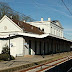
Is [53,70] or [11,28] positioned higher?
[11,28]

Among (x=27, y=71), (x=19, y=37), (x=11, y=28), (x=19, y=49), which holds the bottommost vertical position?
(x=27, y=71)

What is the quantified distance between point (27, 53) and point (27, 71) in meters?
16.4

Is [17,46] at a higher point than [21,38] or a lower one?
lower

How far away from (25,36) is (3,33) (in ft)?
24.4

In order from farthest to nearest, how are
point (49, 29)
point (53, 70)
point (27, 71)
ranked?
point (49, 29) < point (27, 71) < point (53, 70)

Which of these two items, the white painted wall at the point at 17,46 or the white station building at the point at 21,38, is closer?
the white station building at the point at 21,38

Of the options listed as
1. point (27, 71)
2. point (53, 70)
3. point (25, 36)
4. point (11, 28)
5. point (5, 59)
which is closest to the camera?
point (53, 70)

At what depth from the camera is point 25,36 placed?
28.1 metres

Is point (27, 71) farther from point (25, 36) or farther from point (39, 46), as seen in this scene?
point (39, 46)

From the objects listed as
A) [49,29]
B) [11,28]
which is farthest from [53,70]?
[49,29]

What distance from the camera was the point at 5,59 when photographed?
19125mm

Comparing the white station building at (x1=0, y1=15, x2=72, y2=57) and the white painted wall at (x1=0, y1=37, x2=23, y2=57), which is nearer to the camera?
the white station building at (x1=0, y1=15, x2=72, y2=57)

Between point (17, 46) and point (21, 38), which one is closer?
point (21, 38)

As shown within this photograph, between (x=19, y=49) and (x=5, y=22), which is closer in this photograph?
(x=19, y=49)
